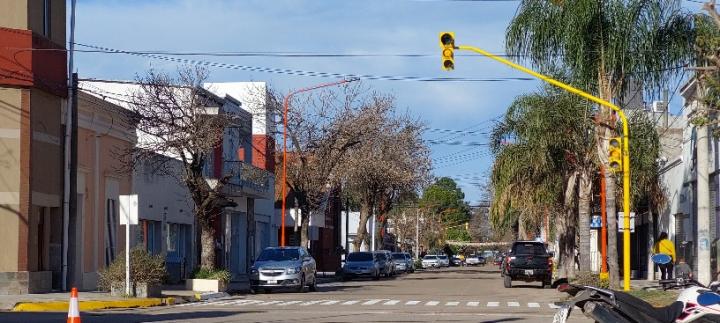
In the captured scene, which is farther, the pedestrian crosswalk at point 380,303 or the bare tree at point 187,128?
the bare tree at point 187,128

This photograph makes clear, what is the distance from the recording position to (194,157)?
3431cm

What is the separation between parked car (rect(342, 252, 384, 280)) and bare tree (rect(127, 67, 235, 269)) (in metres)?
19.4

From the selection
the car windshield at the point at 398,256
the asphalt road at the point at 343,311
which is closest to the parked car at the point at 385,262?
the car windshield at the point at 398,256

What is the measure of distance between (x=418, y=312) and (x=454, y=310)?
4.67 feet

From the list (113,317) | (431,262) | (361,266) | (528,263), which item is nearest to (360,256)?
(361,266)

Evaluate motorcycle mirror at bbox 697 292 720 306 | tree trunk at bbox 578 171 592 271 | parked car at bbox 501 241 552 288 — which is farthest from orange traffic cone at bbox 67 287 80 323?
parked car at bbox 501 241 552 288

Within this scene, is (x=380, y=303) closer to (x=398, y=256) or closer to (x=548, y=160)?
(x=548, y=160)

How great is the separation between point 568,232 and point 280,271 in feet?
55.8

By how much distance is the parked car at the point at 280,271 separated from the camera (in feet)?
115

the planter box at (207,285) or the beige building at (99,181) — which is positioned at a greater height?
the beige building at (99,181)

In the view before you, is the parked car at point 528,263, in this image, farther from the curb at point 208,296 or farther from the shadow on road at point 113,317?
the shadow on road at point 113,317

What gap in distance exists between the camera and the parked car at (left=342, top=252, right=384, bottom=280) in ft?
180

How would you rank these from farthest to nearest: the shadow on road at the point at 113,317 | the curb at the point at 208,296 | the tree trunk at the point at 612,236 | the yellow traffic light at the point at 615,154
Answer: the curb at the point at 208,296 < the tree trunk at the point at 612,236 < the yellow traffic light at the point at 615,154 < the shadow on road at the point at 113,317

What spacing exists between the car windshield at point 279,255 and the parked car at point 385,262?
21627 mm
